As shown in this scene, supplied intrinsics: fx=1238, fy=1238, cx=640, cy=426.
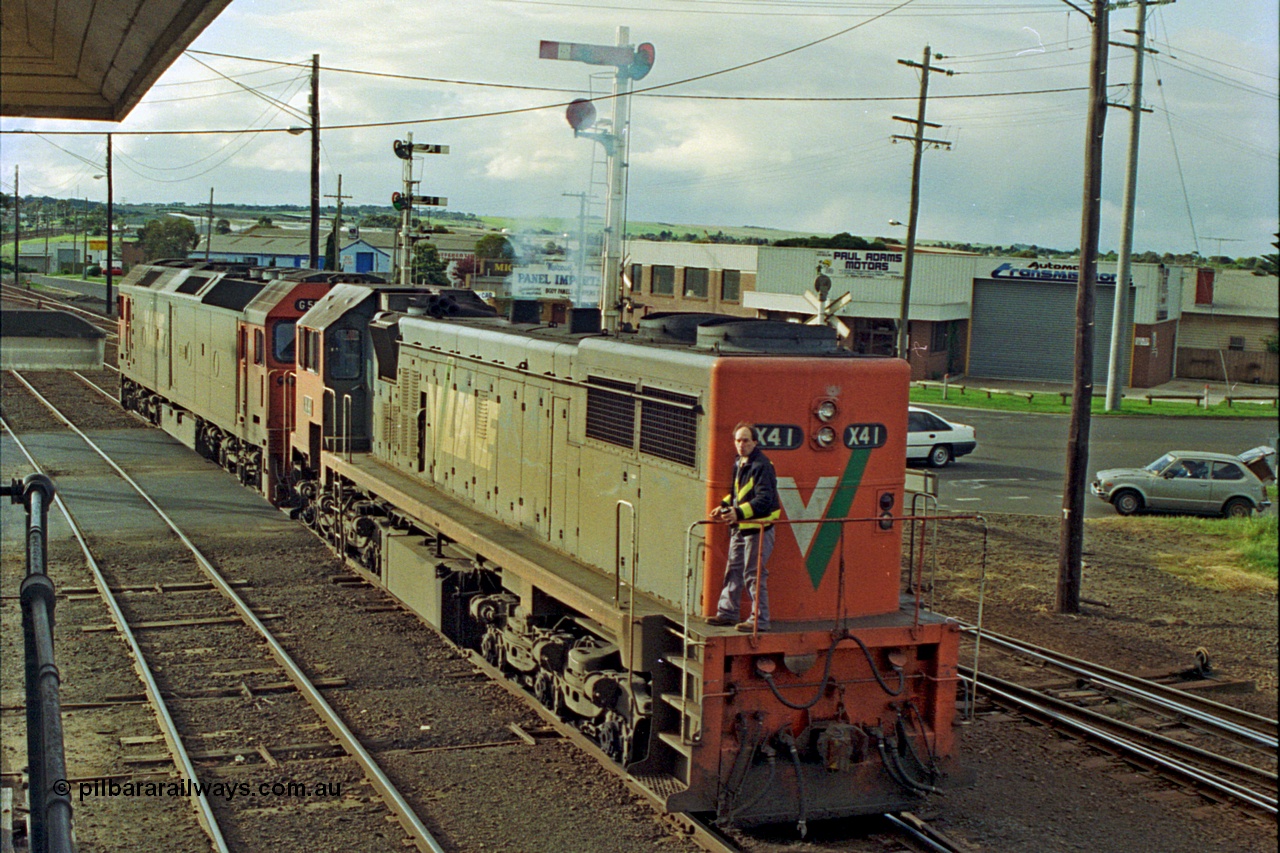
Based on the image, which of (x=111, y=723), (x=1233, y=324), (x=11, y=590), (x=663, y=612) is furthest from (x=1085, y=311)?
(x=1233, y=324)

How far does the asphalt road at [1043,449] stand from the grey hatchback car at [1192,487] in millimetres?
623

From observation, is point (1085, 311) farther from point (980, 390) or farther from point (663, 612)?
point (980, 390)

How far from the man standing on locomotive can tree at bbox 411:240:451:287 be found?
131ft

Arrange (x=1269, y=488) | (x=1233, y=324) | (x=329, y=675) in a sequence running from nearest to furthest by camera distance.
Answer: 1. (x=329, y=675)
2. (x=1269, y=488)
3. (x=1233, y=324)

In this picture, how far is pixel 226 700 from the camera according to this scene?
1115 cm

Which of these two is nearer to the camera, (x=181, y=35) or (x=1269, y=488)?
(x=181, y=35)

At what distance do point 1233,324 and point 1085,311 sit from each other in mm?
43849

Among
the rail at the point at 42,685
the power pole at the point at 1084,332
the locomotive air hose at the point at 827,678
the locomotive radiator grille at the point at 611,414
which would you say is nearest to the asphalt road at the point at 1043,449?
the power pole at the point at 1084,332

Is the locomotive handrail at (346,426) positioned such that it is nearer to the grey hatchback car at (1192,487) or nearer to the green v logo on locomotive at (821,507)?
the green v logo on locomotive at (821,507)

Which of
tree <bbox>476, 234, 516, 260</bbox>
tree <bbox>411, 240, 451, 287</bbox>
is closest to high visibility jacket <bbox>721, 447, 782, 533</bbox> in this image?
tree <bbox>411, 240, 451, 287</bbox>

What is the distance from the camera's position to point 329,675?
11.9 m

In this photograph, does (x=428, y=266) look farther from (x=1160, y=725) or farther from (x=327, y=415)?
(x=1160, y=725)

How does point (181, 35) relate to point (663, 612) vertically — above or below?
above

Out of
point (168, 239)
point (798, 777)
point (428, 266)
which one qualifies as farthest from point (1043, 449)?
point (168, 239)
